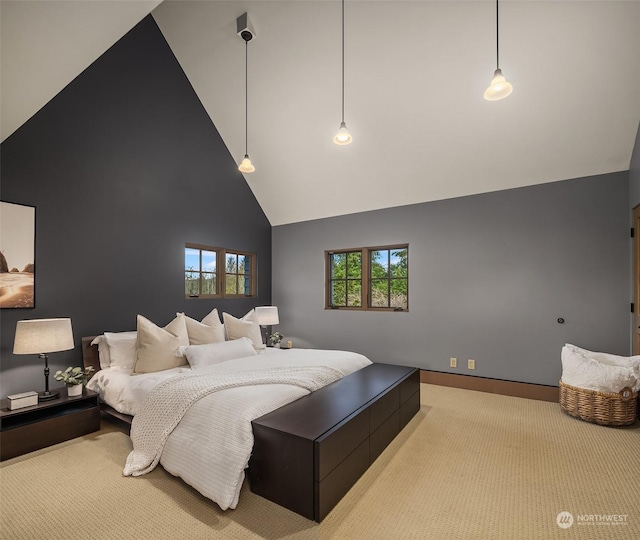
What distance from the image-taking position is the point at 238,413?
6.83 feet

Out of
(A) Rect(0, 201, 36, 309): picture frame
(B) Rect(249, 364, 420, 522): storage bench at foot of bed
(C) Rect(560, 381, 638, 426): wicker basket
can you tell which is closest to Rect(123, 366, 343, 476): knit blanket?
(B) Rect(249, 364, 420, 522): storage bench at foot of bed

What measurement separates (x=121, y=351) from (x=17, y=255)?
3.97 feet

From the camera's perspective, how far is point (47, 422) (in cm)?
269

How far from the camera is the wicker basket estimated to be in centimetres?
295

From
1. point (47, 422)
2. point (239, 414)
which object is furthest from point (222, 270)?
point (239, 414)

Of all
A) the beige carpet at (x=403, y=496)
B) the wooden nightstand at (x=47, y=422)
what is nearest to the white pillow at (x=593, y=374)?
the beige carpet at (x=403, y=496)

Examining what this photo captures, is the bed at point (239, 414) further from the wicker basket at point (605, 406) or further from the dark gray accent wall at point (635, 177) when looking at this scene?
the dark gray accent wall at point (635, 177)

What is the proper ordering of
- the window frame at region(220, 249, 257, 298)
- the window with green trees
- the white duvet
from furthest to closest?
the window frame at region(220, 249, 257, 298) → the window with green trees → the white duvet

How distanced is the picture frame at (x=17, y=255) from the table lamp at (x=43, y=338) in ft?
1.33

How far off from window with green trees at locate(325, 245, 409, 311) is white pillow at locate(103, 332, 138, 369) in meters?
2.88

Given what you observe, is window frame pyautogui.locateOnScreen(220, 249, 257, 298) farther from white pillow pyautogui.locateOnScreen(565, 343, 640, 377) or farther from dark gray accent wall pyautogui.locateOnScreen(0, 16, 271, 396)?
white pillow pyautogui.locateOnScreen(565, 343, 640, 377)

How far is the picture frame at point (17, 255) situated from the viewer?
2908mm

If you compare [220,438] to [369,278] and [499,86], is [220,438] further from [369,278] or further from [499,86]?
[369,278]

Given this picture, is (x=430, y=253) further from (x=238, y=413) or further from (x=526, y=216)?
(x=238, y=413)
